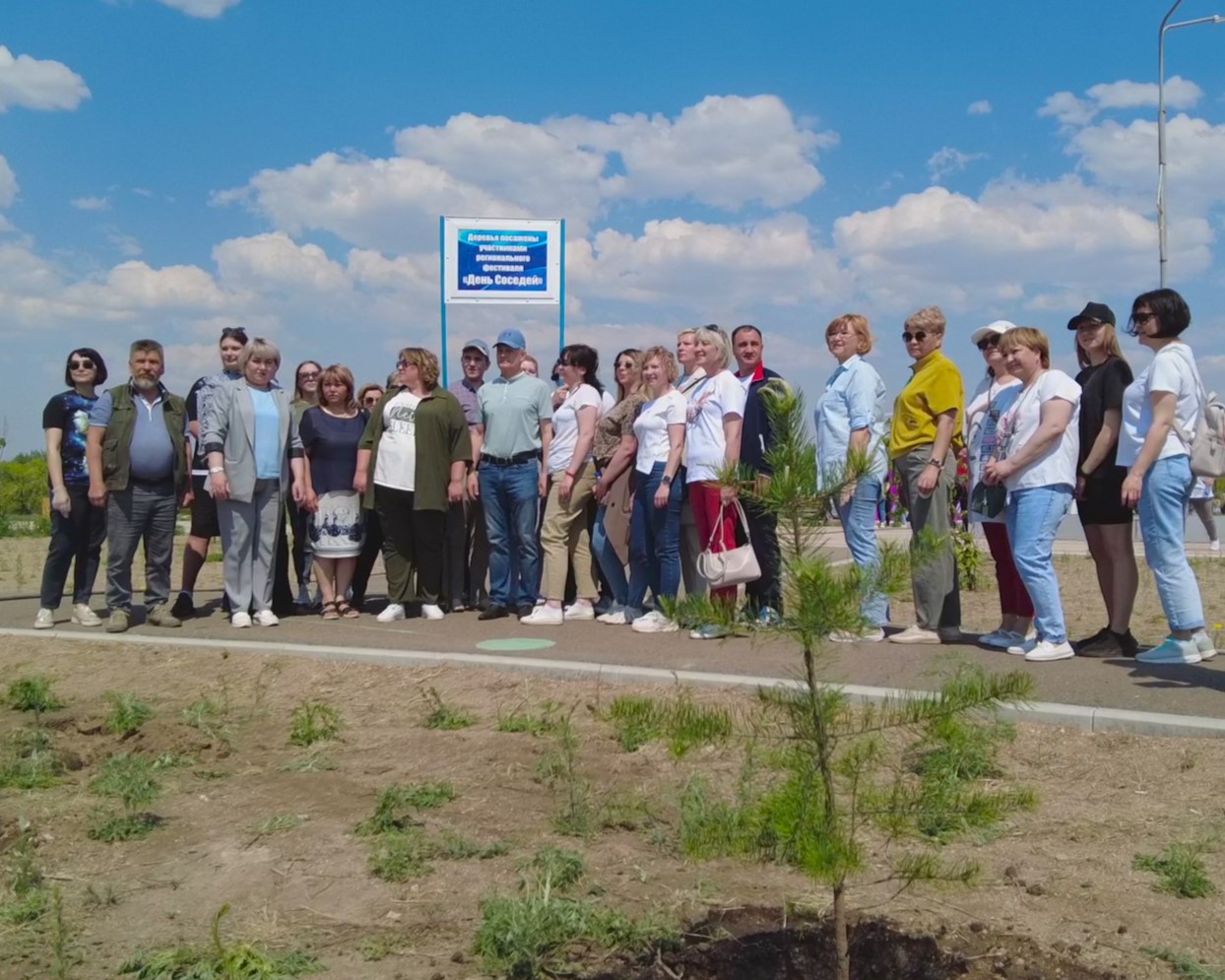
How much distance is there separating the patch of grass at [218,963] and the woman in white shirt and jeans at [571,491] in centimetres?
530

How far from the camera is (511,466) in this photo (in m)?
8.84

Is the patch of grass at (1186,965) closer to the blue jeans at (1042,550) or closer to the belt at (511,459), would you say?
the blue jeans at (1042,550)

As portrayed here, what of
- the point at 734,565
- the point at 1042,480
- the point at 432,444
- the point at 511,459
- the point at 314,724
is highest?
the point at 432,444

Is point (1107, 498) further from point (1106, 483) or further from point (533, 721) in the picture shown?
point (533, 721)

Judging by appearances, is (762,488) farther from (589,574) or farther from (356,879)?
(589,574)

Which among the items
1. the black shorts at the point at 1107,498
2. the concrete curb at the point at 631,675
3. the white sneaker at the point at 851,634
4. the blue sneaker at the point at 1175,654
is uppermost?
the black shorts at the point at 1107,498

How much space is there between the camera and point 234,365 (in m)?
9.00

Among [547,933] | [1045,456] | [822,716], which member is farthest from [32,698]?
[1045,456]

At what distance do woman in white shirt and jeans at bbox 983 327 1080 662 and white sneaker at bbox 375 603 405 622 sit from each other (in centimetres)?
438

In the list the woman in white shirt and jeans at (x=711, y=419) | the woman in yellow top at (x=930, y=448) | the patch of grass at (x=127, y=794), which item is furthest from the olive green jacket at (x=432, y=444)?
the patch of grass at (x=127, y=794)

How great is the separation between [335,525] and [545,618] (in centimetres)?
171

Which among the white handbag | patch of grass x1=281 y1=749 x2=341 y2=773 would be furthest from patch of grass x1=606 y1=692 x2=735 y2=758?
the white handbag

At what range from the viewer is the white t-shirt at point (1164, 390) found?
637 cm

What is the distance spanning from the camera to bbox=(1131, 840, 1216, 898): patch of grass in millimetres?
3701
